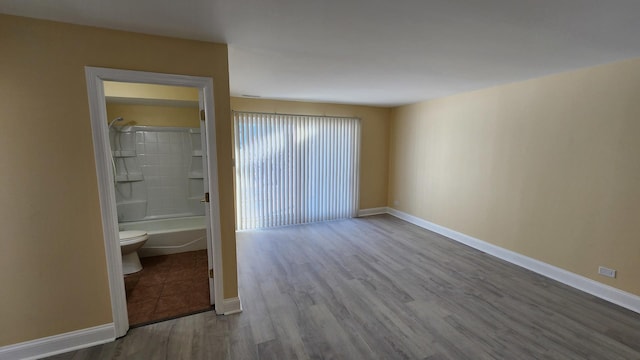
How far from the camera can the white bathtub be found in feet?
12.0

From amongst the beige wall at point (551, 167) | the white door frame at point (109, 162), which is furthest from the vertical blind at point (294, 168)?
the white door frame at point (109, 162)

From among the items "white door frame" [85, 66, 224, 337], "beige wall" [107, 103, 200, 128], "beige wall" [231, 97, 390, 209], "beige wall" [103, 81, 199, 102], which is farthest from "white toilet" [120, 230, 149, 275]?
"beige wall" [231, 97, 390, 209]

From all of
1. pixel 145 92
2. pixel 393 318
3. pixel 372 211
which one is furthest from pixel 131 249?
pixel 372 211

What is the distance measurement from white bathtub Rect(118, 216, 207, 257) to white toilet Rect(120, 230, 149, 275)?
0.43 metres

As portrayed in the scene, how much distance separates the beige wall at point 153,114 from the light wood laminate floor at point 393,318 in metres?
2.37

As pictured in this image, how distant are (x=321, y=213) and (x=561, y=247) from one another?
3.57m

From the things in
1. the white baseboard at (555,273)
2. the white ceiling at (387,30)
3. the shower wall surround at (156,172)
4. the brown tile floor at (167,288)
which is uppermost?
the white ceiling at (387,30)

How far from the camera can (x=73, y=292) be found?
196 centimetres

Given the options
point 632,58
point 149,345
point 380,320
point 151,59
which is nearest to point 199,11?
point 151,59

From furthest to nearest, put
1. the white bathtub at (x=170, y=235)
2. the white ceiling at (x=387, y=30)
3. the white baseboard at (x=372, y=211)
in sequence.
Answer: the white baseboard at (x=372, y=211) → the white bathtub at (x=170, y=235) → the white ceiling at (x=387, y=30)

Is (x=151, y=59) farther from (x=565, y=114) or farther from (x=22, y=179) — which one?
(x=565, y=114)

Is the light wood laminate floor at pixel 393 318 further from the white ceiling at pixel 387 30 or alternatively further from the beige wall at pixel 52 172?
the white ceiling at pixel 387 30

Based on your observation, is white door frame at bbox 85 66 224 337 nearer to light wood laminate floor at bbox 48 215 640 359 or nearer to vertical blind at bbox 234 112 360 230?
light wood laminate floor at bbox 48 215 640 359

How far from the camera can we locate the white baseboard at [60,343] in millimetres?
1854
